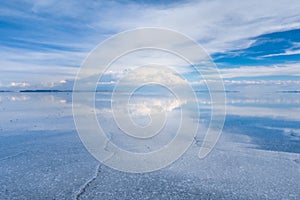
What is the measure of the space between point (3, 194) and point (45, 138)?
227 inches

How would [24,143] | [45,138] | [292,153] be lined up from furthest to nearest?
1. [45,138]
2. [24,143]
3. [292,153]

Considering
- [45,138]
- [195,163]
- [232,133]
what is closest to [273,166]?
[195,163]

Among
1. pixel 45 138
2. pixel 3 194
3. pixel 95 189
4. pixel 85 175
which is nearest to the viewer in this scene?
pixel 3 194

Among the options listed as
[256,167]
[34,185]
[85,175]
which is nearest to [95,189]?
[85,175]

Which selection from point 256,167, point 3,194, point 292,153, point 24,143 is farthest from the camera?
point 24,143

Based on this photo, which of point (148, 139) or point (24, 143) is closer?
point (24, 143)

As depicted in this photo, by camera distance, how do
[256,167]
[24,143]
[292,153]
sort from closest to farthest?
[256,167], [292,153], [24,143]

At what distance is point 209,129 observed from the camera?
43.5 ft

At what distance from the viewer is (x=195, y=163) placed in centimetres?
800

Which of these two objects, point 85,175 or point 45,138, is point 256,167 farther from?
point 45,138

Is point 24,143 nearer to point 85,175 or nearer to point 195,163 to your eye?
point 85,175

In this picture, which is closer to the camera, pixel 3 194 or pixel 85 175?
pixel 3 194

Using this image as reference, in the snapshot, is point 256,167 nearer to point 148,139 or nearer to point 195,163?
point 195,163

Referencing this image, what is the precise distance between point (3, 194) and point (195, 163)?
Answer: 542 centimetres
